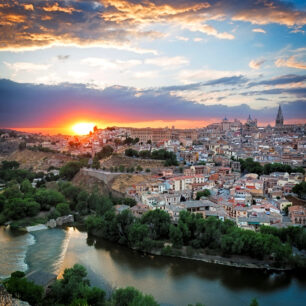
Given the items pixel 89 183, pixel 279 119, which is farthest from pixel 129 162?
pixel 279 119

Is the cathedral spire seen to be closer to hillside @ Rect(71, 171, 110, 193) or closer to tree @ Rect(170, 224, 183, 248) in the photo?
hillside @ Rect(71, 171, 110, 193)

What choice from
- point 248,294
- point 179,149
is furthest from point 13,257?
point 179,149

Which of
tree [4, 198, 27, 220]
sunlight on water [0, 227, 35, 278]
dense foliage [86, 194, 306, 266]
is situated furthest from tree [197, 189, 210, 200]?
tree [4, 198, 27, 220]

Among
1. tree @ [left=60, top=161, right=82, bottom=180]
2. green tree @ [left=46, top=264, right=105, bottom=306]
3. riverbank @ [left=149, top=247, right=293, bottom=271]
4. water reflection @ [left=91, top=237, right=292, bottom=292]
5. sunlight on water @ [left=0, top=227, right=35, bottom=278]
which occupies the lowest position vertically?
sunlight on water @ [left=0, top=227, right=35, bottom=278]

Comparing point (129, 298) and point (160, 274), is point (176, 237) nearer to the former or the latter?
point (160, 274)

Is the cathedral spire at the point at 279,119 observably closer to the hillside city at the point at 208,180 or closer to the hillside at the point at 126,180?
the hillside city at the point at 208,180

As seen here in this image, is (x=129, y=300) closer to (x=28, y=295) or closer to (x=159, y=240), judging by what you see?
(x=28, y=295)
